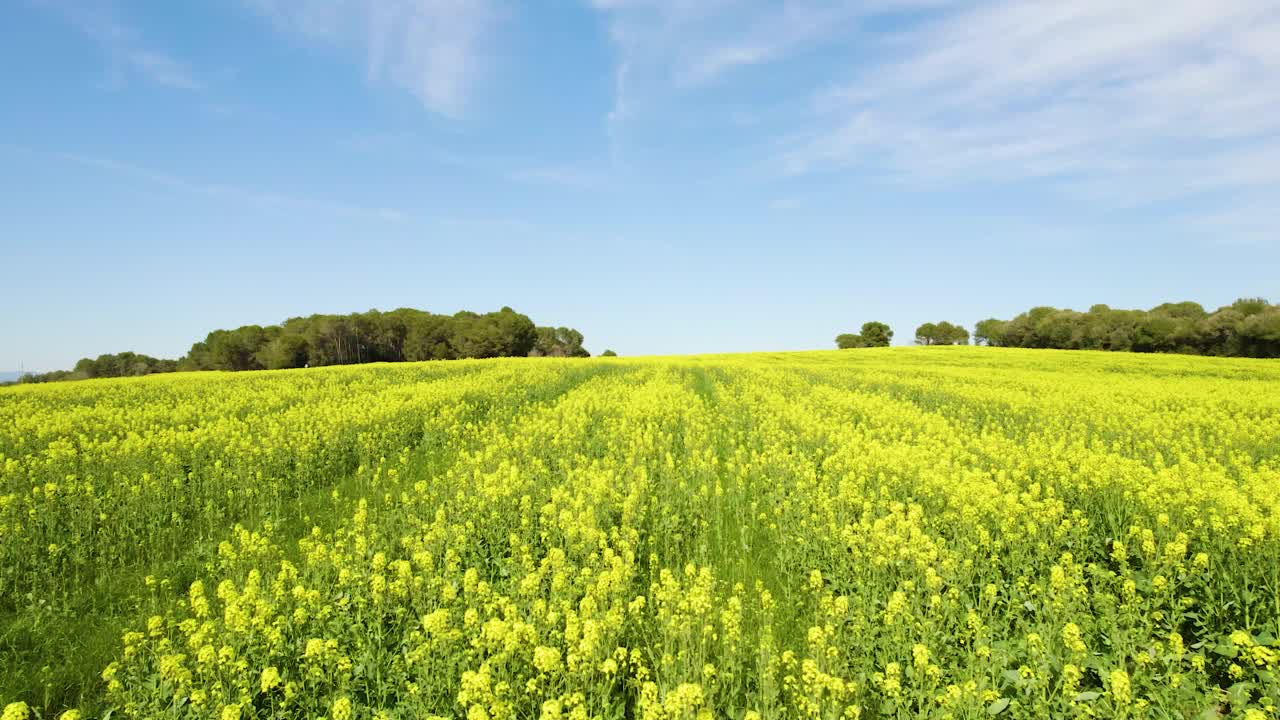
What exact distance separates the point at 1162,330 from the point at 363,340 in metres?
110

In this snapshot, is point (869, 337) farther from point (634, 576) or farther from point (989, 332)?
point (634, 576)

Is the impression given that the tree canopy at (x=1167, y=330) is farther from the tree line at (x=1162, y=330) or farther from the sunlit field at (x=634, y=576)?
the sunlit field at (x=634, y=576)

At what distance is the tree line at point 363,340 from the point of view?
9069 cm

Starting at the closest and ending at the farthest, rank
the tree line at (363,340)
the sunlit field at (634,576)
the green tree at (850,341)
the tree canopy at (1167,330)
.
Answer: the sunlit field at (634,576)
the tree canopy at (1167,330)
the tree line at (363,340)
the green tree at (850,341)

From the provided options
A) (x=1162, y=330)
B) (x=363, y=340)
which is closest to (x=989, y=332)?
(x=1162, y=330)

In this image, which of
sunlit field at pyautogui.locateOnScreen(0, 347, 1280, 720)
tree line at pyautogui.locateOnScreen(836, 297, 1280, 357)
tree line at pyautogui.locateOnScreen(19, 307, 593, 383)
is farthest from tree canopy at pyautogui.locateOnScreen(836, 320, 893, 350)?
sunlit field at pyautogui.locateOnScreen(0, 347, 1280, 720)

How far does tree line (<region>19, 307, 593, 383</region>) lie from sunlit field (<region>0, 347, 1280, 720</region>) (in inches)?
3073

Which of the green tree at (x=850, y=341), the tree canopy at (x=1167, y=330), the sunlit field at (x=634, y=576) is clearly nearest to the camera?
the sunlit field at (x=634, y=576)

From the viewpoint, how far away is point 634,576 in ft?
23.5

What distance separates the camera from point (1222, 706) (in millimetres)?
4992

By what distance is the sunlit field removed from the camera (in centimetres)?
471

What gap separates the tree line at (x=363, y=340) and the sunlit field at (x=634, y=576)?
78049 millimetres

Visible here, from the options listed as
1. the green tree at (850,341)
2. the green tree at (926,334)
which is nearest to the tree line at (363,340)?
the green tree at (850,341)

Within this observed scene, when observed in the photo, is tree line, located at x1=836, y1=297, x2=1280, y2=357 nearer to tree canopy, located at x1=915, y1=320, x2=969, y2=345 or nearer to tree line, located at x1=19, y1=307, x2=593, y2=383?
tree canopy, located at x1=915, y1=320, x2=969, y2=345
